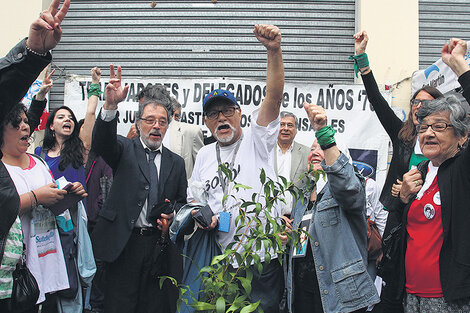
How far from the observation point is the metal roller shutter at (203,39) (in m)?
7.00

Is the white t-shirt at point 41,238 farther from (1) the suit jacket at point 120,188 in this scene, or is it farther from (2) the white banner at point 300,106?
(2) the white banner at point 300,106

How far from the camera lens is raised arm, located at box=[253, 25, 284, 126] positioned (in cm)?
282

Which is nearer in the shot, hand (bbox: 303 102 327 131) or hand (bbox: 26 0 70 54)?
hand (bbox: 26 0 70 54)

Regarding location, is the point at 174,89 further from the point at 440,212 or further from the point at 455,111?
the point at 440,212

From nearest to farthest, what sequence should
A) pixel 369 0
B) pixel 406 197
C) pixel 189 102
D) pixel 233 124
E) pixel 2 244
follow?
pixel 2 244 → pixel 406 197 → pixel 233 124 → pixel 189 102 → pixel 369 0

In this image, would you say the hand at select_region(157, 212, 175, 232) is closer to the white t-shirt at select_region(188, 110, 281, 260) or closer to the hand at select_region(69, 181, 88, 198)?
the white t-shirt at select_region(188, 110, 281, 260)

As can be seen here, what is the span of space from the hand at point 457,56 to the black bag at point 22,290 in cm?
285

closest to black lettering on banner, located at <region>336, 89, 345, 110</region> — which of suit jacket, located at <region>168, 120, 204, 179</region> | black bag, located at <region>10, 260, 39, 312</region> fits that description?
suit jacket, located at <region>168, 120, 204, 179</region>

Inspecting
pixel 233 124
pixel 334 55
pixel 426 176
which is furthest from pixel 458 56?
pixel 334 55

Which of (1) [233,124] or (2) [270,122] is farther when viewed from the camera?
(1) [233,124]

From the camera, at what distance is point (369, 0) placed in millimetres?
6617

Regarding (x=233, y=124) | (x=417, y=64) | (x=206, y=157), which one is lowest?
(x=206, y=157)

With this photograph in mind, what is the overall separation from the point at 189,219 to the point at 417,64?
15.2ft

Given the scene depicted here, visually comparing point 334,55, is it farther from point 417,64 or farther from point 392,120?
point 392,120
